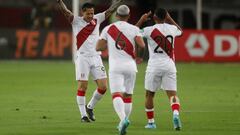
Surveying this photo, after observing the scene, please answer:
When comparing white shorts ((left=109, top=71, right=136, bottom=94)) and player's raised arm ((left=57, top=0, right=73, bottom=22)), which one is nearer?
white shorts ((left=109, top=71, right=136, bottom=94))

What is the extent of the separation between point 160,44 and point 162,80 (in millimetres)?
708

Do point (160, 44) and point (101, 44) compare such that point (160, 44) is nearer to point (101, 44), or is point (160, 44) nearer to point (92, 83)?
point (101, 44)

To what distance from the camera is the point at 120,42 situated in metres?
16.8

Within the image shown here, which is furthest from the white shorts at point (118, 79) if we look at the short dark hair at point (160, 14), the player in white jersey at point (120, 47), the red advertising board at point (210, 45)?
the red advertising board at point (210, 45)

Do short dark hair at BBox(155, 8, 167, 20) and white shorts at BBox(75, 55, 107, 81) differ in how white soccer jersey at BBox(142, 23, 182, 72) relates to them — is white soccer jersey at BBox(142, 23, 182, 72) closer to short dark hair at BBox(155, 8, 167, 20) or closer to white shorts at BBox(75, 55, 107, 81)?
short dark hair at BBox(155, 8, 167, 20)

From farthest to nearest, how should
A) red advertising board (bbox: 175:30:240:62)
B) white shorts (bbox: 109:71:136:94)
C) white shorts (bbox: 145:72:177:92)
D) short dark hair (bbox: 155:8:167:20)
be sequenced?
red advertising board (bbox: 175:30:240:62) → white shorts (bbox: 145:72:177:92) → short dark hair (bbox: 155:8:167:20) → white shorts (bbox: 109:71:136:94)

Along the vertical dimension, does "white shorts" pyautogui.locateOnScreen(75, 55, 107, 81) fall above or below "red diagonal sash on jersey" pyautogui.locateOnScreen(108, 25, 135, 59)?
below

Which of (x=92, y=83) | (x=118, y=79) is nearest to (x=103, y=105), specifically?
(x=118, y=79)

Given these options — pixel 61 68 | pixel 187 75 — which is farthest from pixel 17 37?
pixel 187 75

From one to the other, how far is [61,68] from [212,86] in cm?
1060

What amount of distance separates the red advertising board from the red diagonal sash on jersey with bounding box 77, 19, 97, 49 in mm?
21541

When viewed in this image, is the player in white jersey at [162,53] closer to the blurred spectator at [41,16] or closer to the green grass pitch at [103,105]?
the green grass pitch at [103,105]

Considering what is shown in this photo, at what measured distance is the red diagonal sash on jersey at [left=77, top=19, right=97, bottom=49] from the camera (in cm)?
1973

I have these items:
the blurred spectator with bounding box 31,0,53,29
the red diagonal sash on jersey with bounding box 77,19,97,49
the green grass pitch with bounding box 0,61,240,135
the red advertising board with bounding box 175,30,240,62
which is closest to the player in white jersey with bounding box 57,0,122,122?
the red diagonal sash on jersey with bounding box 77,19,97,49
